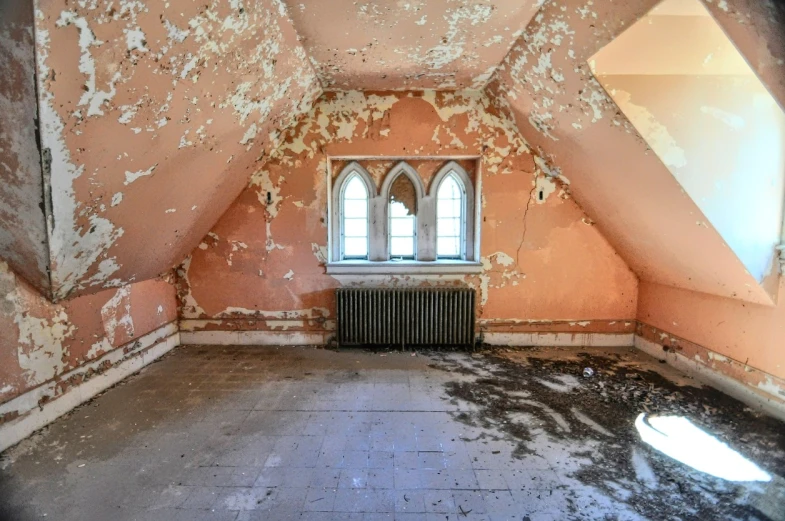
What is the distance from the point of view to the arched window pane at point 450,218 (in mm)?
4805

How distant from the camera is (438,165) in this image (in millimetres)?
4707

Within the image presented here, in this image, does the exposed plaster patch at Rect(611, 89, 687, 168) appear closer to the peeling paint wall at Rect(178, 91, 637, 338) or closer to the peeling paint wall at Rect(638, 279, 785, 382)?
the peeling paint wall at Rect(638, 279, 785, 382)

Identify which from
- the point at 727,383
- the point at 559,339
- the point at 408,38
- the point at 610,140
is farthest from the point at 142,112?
the point at 727,383

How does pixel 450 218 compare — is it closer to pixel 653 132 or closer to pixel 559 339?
pixel 559 339

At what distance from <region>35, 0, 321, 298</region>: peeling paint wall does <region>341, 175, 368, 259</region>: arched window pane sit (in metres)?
1.21

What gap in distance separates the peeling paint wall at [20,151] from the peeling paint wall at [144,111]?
5 centimetres

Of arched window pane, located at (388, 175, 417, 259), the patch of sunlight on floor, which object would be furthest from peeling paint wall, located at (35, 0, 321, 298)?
the patch of sunlight on floor

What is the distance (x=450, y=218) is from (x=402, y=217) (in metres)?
0.56

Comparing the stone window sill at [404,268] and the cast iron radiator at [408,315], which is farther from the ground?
the stone window sill at [404,268]

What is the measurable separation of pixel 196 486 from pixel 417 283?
295 centimetres

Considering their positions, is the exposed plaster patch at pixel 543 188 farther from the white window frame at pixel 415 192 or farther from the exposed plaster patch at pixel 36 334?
the exposed plaster patch at pixel 36 334

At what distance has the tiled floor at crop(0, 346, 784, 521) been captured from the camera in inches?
83.5

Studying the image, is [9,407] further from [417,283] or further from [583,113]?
[583,113]

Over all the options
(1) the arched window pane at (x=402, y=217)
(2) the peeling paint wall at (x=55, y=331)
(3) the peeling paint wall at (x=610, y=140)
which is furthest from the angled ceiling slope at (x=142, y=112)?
(3) the peeling paint wall at (x=610, y=140)
